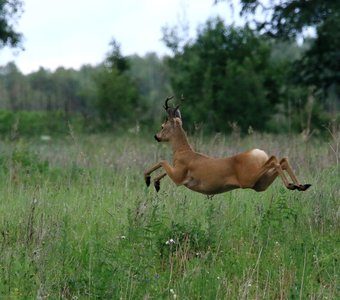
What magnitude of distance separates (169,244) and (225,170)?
83 centimetres

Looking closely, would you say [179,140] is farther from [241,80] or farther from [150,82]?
[150,82]

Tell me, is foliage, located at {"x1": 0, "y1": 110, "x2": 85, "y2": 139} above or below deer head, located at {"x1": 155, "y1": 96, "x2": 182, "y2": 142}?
below

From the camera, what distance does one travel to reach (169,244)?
21.0 feet

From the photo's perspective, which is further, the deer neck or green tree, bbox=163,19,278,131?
green tree, bbox=163,19,278,131

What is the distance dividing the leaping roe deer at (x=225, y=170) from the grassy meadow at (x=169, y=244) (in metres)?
0.30

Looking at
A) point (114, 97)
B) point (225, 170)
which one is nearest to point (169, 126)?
point (225, 170)

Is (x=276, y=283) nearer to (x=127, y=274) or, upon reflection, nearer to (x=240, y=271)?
(x=240, y=271)

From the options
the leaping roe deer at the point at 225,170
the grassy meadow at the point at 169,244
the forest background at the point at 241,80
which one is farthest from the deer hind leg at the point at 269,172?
the forest background at the point at 241,80

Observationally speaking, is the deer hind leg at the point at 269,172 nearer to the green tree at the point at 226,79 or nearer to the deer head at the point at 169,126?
the deer head at the point at 169,126

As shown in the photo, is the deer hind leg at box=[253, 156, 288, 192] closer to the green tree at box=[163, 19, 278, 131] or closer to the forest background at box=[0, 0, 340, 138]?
the forest background at box=[0, 0, 340, 138]

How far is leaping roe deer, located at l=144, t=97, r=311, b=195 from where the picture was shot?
644 centimetres

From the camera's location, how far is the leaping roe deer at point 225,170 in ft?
21.1

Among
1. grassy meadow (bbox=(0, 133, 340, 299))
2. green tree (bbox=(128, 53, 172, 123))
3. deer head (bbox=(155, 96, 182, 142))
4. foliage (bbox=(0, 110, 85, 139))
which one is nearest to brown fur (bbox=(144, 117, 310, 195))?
deer head (bbox=(155, 96, 182, 142))

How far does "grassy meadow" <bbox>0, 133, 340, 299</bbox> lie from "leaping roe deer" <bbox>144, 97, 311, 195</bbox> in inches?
11.8
